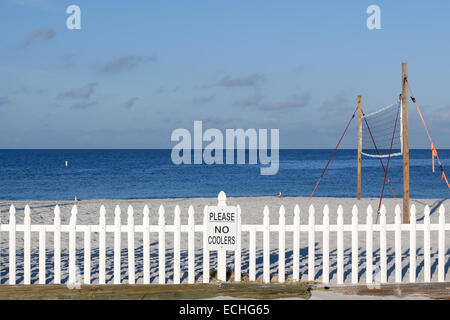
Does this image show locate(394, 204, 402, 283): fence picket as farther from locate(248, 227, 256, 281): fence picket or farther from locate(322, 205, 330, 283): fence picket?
locate(248, 227, 256, 281): fence picket

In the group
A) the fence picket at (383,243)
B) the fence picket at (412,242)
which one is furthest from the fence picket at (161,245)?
the fence picket at (412,242)

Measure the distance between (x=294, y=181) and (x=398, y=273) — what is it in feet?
186

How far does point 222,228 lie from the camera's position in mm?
7582

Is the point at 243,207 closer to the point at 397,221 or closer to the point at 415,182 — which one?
the point at 397,221

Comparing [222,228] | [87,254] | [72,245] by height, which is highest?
[222,228]

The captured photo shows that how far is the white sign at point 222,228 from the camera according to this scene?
7527mm

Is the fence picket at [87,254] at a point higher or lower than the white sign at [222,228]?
lower

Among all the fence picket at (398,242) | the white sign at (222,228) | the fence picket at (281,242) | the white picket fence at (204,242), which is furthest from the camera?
the fence picket at (398,242)

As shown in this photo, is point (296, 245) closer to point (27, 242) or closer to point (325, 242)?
point (325, 242)

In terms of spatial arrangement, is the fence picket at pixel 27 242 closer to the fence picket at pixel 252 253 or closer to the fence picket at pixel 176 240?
the fence picket at pixel 176 240

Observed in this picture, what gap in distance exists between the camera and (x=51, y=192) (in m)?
48.8

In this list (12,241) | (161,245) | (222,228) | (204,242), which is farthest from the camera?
(12,241)

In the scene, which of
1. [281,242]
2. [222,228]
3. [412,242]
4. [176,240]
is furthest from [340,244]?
[176,240]

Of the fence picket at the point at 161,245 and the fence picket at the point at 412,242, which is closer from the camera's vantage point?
the fence picket at the point at 161,245
